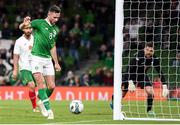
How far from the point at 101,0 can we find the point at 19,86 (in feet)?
28.5

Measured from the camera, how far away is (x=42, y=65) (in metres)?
14.7

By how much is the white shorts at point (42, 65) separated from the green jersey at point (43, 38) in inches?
3.4

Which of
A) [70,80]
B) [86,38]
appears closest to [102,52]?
[86,38]

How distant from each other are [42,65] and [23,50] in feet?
9.01

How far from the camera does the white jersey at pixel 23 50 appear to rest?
17078 millimetres

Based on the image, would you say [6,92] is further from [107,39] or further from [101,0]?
[101,0]

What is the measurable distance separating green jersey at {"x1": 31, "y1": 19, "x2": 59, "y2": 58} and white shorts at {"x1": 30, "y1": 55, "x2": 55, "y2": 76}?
0.28 feet

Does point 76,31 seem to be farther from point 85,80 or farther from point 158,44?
point 158,44

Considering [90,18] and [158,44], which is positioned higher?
[90,18]

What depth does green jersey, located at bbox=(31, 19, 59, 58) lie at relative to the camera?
14562 mm

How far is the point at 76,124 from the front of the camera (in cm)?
1284

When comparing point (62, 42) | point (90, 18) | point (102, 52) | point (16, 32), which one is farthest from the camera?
point (90, 18)

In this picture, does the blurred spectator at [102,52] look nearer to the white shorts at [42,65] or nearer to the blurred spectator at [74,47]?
the blurred spectator at [74,47]

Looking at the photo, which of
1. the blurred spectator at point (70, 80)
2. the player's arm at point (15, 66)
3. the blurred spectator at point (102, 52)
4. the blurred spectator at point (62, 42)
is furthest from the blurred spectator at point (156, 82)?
the blurred spectator at point (62, 42)
